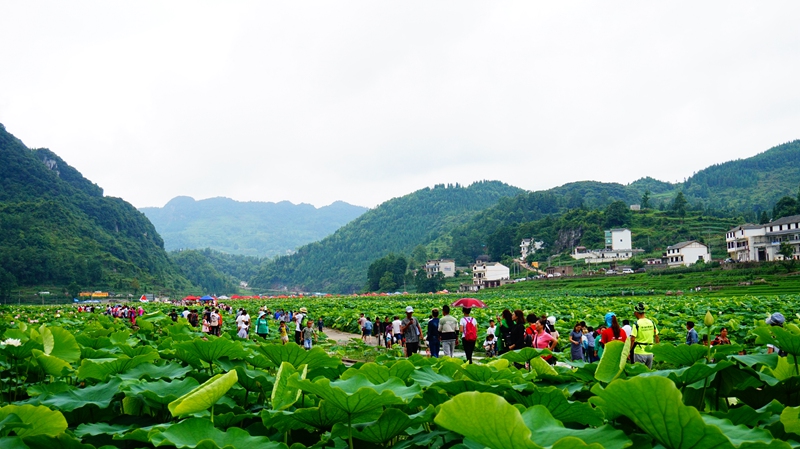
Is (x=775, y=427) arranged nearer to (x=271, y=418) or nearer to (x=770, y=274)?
(x=271, y=418)

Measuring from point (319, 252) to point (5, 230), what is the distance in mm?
82682

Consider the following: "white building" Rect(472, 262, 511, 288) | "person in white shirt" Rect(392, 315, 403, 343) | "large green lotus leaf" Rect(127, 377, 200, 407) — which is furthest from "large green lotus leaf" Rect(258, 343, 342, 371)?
"white building" Rect(472, 262, 511, 288)

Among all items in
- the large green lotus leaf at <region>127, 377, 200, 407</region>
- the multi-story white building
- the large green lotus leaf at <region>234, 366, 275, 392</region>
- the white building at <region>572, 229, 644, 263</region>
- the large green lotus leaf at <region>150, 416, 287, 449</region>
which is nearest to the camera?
the large green lotus leaf at <region>150, 416, 287, 449</region>

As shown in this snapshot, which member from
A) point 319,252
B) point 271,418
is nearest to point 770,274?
point 271,418

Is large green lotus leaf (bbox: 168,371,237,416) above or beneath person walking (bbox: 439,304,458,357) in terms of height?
above

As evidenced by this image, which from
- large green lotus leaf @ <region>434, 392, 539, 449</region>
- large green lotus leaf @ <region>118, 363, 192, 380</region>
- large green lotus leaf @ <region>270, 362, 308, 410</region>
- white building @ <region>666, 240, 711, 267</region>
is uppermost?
white building @ <region>666, 240, 711, 267</region>

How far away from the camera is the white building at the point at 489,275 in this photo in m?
75.0

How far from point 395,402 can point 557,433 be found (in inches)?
16.6

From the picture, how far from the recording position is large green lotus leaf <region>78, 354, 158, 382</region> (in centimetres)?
240

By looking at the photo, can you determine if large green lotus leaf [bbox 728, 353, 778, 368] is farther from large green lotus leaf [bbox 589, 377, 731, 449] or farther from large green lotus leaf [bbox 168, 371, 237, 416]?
large green lotus leaf [bbox 168, 371, 237, 416]

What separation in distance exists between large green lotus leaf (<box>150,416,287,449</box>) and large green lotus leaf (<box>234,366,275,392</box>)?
0.65 metres

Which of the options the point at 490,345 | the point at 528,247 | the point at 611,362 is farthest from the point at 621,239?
the point at 611,362

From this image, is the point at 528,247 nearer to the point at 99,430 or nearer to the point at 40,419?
the point at 99,430

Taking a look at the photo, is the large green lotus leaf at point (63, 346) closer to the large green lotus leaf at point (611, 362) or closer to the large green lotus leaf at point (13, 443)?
the large green lotus leaf at point (13, 443)
